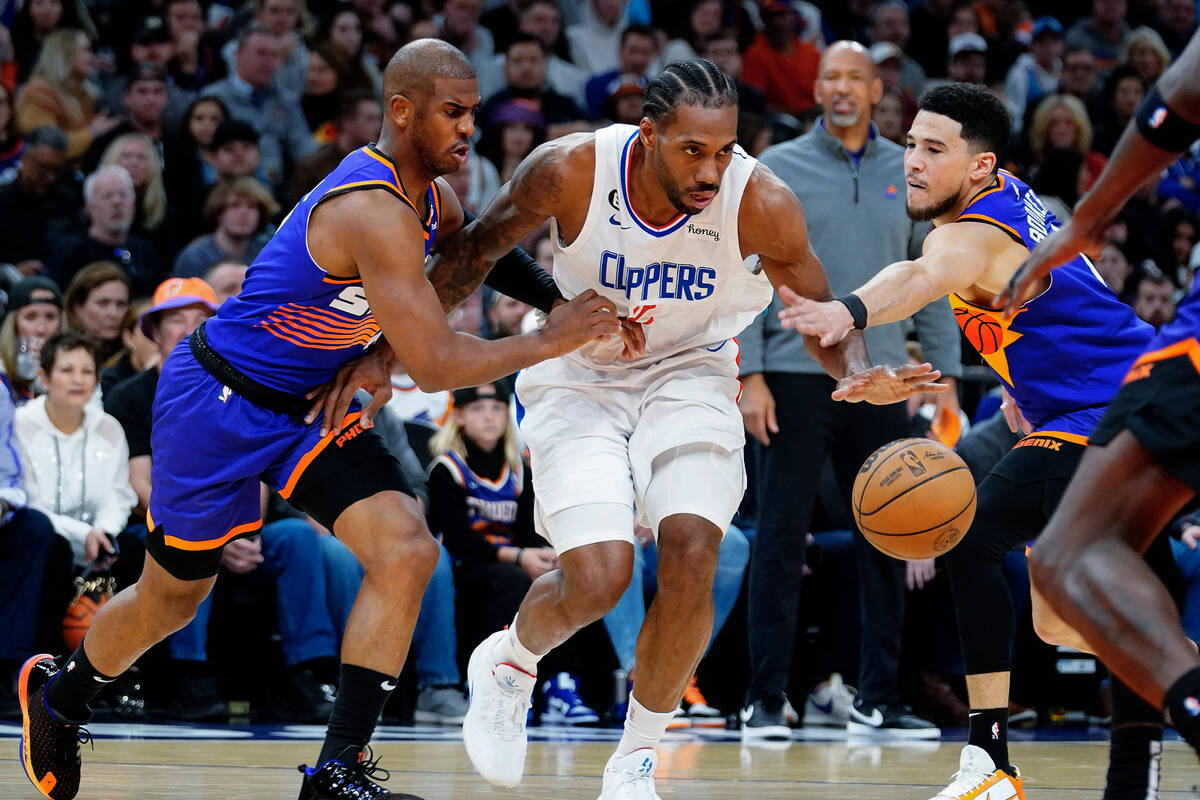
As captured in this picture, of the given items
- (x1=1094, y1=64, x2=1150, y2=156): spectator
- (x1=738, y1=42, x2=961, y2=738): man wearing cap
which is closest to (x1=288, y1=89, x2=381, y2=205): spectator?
(x1=738, y1=42, x2=961, y2=738): man wearing cap

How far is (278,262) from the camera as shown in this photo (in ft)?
14.3

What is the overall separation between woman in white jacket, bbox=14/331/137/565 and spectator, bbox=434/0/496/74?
527 centimetres

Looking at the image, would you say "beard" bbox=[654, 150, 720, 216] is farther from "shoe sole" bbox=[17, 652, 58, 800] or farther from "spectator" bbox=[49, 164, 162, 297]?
"spectator" bbox=[49, 164, 162, 297]

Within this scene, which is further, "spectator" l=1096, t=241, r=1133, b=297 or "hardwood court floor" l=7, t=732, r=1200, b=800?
"spectator" l=1096, t=241, r=1133, b=297

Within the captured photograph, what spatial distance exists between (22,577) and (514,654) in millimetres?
3032

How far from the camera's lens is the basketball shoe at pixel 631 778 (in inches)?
167

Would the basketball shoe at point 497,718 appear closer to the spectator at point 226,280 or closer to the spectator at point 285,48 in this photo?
the spectator at point 226,280

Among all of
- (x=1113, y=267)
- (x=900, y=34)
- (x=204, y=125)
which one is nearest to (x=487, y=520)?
(x=204, y=125)

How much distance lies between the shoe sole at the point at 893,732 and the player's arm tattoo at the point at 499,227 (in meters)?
3.26

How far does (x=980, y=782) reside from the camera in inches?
172

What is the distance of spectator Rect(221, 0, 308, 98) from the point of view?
35.8 ft

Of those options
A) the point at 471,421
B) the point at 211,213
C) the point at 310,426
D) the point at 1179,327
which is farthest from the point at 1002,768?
the point at 211,213

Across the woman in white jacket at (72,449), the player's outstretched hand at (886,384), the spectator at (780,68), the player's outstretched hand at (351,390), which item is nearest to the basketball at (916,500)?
the player's outstretched hand at (886,384)

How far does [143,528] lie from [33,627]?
2.34 ft
